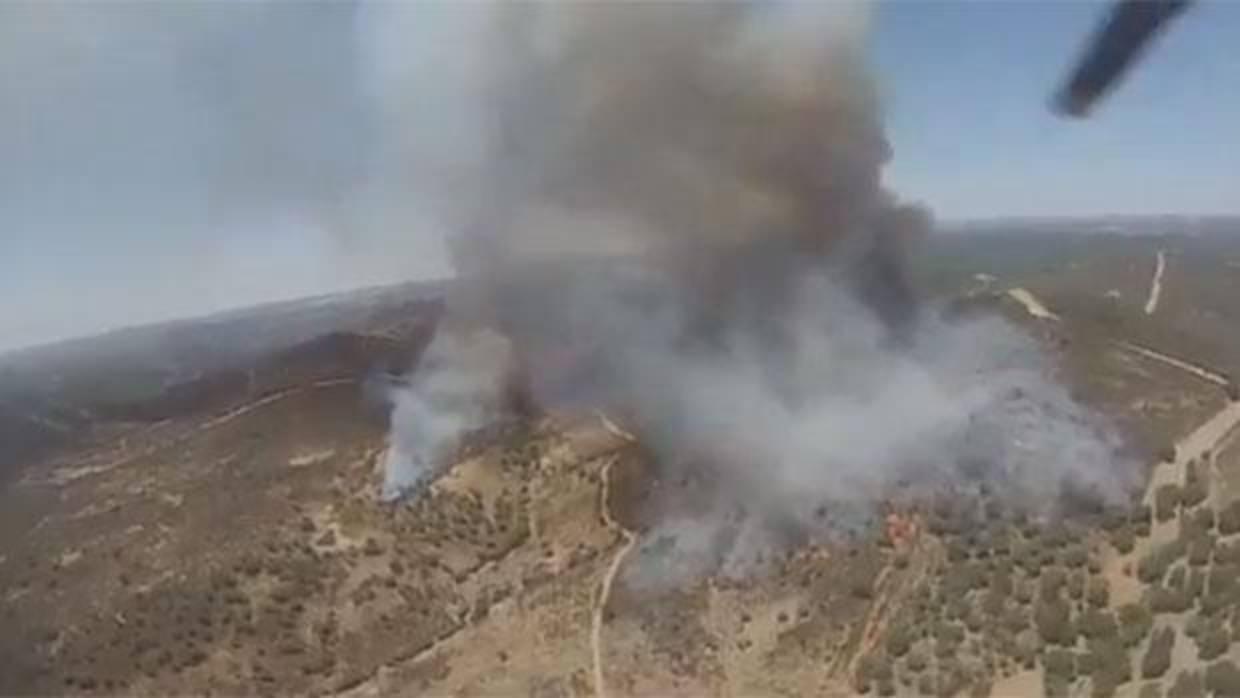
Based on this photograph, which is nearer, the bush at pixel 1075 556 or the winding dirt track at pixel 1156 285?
the bush at pixel 1075 556

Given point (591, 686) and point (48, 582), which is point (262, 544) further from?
point (591, 686)

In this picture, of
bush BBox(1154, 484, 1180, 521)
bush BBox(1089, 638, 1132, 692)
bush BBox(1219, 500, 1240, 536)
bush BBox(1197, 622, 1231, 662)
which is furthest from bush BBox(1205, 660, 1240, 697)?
bush BBox(1154, 484, 1180, 521)

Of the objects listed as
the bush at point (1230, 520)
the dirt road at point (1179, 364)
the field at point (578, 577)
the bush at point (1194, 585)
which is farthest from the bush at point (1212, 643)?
the dirt road at point (1179, 364)

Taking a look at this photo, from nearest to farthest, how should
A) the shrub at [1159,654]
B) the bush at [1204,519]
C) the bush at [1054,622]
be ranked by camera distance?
the shrub at [1159,654] → the bush at [1054,622] → the bush at [1204,519]

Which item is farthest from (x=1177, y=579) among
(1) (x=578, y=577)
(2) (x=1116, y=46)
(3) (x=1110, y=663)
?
(2) (x=1116, y=46)

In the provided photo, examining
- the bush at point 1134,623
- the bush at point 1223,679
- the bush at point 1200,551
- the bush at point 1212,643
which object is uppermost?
the bush at point 1200,551

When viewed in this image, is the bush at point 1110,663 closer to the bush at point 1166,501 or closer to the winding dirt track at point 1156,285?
the bush at point 1166,501

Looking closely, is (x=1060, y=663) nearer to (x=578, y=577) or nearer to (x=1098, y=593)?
(x=1098, y=593)
